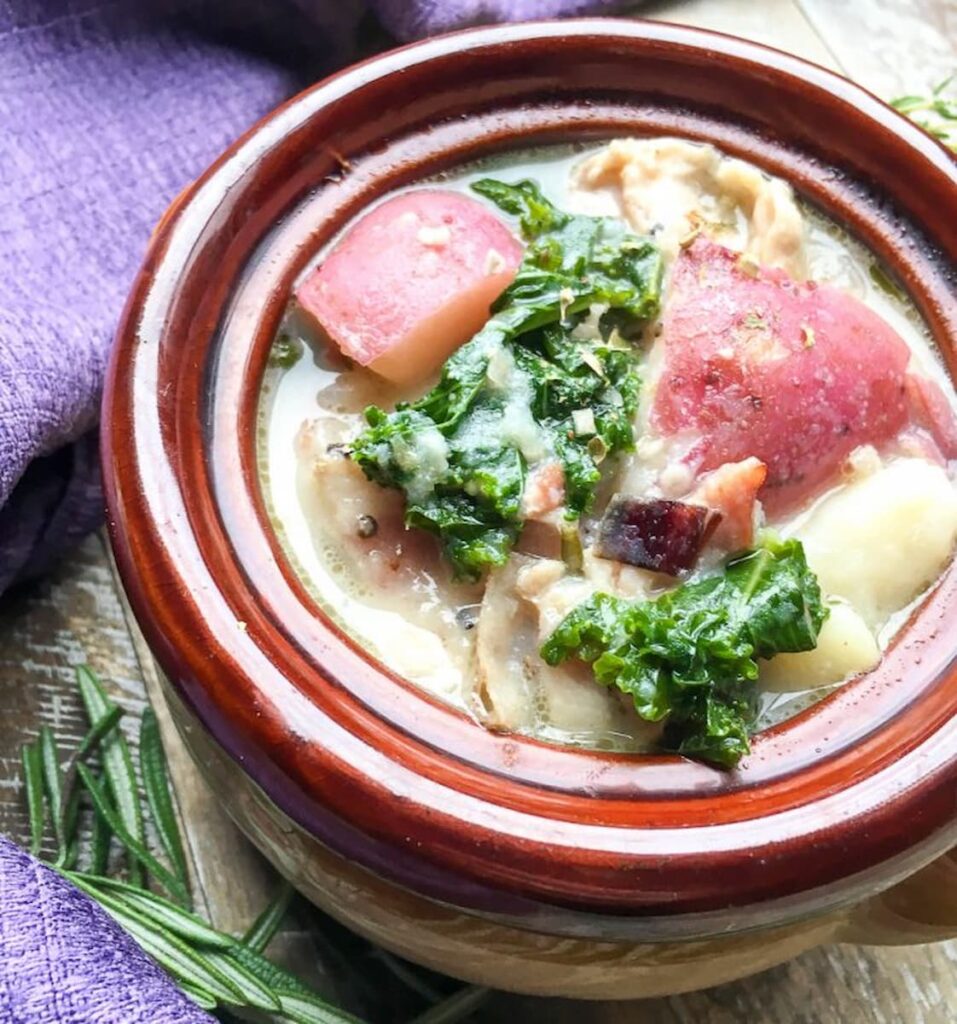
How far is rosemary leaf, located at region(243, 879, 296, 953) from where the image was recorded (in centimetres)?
139

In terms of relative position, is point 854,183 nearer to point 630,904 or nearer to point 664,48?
point 664,48

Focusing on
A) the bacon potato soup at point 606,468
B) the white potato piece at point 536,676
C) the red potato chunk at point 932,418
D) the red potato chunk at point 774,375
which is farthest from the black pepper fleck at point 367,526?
the red potato chunk at point 932,418

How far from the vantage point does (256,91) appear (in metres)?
1.85

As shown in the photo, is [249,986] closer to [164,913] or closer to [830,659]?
[164,913]

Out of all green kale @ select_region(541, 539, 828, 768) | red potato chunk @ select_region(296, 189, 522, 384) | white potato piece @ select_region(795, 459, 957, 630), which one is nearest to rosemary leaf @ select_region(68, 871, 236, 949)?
green kale @ select_region(541, 539, 828, 768)

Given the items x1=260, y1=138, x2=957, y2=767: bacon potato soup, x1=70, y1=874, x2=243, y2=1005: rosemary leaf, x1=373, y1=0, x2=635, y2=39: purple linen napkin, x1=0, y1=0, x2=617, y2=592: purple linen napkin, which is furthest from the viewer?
x1=373, y1=0, x2=635, y2=39: purple linen napkin

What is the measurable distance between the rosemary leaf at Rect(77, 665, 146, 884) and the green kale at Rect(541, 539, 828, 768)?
570mm

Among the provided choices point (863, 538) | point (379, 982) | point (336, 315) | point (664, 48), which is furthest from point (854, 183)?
point (379, 982)

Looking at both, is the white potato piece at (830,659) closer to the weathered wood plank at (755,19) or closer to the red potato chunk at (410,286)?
the red potato chunk at (410,286)

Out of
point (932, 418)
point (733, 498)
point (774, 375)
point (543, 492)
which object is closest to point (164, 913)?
point (543, 492)

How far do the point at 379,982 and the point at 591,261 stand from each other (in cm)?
81

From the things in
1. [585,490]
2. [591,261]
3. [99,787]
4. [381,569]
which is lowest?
[99,787]

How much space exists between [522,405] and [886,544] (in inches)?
14.6

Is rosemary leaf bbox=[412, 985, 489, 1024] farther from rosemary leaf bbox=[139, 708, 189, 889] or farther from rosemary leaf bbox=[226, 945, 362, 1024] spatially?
rosemary leaf bbox=[139, 708, 189, 889]
